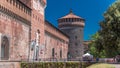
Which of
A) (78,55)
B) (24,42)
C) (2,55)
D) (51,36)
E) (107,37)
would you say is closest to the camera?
Result: (2,55)

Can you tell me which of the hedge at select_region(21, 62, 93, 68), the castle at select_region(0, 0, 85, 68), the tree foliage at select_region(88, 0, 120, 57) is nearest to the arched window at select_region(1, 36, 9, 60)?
the castle at select_region(0, 0, 85, 68)

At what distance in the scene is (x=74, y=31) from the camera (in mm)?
64875

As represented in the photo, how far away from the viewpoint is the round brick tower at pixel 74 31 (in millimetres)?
64688

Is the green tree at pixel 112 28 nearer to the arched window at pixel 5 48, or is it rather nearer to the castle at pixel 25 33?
the castle at pixel 25 33

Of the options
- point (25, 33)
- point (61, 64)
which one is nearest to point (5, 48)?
point (25, 33)

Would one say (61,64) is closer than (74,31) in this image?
Yes

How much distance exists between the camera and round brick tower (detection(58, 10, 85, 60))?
64.7m

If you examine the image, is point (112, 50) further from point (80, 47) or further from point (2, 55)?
point (80, 47)

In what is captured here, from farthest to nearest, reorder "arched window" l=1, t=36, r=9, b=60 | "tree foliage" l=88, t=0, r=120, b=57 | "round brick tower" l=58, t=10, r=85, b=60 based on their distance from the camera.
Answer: "round brick tower" l=58, t=10, r=85, b=60, "tree foliage" l=88, t=0, r=120, b=57, "arched window" l=1, t=36, r=9, b=60

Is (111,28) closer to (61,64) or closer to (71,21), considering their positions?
(61,64)

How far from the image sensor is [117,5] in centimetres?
3105

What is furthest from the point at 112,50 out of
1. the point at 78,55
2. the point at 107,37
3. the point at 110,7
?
the point at 78,55

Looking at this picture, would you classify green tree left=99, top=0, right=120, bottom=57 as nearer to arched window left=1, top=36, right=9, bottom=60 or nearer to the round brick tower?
arched window left=1, top=36, right=9, bottom=60

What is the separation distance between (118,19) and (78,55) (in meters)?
Answer: 35.7
